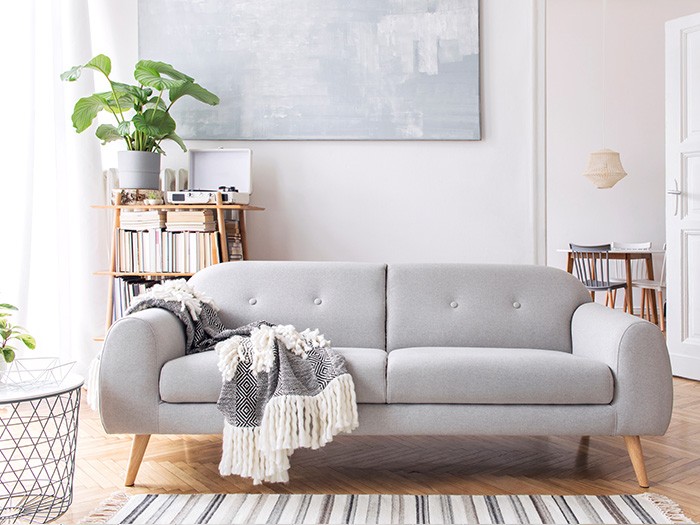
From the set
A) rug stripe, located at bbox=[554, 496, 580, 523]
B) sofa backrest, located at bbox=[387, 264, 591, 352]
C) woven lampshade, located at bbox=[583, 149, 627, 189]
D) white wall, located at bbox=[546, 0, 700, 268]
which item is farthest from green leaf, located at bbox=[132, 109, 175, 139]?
white wall, located at bbox=[546, 0, 700, 268]

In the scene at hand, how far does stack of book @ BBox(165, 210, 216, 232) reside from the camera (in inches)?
137

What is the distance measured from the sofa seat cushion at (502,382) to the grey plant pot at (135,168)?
190cm

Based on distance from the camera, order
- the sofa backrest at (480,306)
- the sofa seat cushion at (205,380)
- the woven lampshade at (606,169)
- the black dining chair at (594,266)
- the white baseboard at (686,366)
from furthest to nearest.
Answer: the woven lampshade at (606,169), the black dining chair at (594,266), the white baseboard at (686,366), the sofa backrest at (480,306), the sofa seat cushion at (205,380)

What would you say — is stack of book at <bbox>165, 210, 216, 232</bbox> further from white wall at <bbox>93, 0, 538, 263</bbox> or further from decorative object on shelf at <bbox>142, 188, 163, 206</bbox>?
white wall at <bbox>93, 0, 538, 263</bbox>

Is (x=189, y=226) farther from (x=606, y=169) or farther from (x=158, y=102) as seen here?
(x=606, y=169)

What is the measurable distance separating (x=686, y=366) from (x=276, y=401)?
301 centimetres

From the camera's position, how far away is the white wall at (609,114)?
685 cm

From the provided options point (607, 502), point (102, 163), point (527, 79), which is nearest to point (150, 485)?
point (607, 502)

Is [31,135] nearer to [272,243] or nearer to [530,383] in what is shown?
[272,243]

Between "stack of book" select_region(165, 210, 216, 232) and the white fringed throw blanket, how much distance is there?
1.25 m

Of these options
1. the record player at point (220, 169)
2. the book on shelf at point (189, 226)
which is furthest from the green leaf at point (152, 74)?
the book on shelf at point (189, 226)

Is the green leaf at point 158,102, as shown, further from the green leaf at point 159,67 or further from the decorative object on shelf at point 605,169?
the decorative object on shelf at point 605,169

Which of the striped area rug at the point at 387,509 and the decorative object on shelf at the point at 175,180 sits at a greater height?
the decorative object on shelf at the point at 175,180

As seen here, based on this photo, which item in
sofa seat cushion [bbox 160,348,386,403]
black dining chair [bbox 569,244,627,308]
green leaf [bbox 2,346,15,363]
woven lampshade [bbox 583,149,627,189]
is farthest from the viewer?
woven lampshade [bbox 583,149,627,189]
